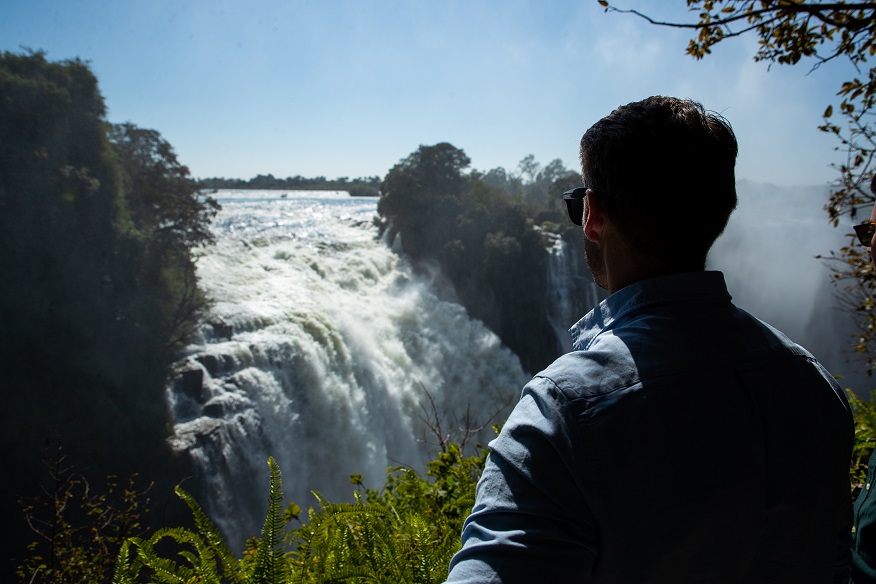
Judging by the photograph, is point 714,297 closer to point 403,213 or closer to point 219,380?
point 219,380

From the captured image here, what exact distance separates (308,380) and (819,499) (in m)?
12.6

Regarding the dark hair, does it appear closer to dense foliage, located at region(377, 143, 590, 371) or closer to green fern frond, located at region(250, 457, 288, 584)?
green fern frond, located at region(250, 457, 288, 584)

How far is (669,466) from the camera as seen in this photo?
2.53 ft

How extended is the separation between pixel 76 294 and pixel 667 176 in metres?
13.2

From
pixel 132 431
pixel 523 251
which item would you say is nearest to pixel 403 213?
pixel 523 251

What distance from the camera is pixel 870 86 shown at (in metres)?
2.85

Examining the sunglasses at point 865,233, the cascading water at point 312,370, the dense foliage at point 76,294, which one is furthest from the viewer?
the cascading water at point 312,370

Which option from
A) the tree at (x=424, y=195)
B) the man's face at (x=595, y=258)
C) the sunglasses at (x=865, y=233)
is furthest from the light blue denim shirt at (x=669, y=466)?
the tree at (x=424, y=195)

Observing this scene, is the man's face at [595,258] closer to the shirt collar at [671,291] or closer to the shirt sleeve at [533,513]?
the shirt collar at [671,291]

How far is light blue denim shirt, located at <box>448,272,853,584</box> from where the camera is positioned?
2.44 ft

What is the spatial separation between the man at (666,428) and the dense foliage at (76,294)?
439 inches

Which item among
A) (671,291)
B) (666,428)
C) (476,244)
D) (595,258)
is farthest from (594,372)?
(476,244)

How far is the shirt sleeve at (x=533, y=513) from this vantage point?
715 mm

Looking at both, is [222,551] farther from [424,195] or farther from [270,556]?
[424,195]
